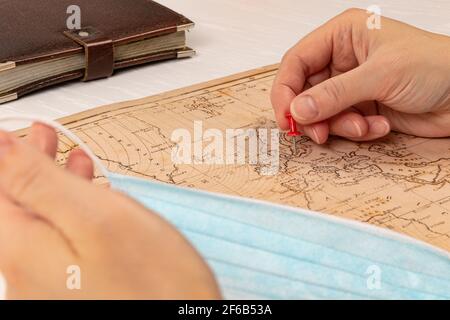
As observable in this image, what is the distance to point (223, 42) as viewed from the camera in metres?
1.76

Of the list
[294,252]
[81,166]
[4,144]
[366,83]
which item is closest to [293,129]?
[366,83]

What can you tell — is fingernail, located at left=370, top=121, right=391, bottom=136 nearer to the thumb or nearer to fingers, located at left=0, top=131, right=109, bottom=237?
the thumb

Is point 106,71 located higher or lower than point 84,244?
lower

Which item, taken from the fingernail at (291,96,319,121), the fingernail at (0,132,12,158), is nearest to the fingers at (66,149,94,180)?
the fingernail at (0,132,12,158)

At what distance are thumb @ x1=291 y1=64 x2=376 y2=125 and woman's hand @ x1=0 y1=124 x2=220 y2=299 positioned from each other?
0.62 m

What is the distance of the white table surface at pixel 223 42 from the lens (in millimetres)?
1477

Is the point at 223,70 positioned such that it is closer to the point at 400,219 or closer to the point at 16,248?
the point at 400,219

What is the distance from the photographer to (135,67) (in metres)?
1.62

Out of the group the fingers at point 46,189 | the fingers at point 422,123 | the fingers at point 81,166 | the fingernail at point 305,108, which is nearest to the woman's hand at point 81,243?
the fingers at point 46,189

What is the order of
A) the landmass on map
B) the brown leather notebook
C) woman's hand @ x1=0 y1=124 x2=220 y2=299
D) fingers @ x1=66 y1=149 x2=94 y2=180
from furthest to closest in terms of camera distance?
the brown leather notebook
the landmass on map
fingers @ x1=66 y1=149 x2=94 y2=180
woman's hand @ x1=0 y1=124 x2=220 y2=299

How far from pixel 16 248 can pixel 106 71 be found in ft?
2.98

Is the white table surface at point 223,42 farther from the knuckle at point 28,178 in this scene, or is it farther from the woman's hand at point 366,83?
the knuckle at point 28,178

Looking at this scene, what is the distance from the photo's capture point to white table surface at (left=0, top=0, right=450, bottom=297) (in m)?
1.48

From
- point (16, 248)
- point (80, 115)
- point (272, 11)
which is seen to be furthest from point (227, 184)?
point (272, 11)
